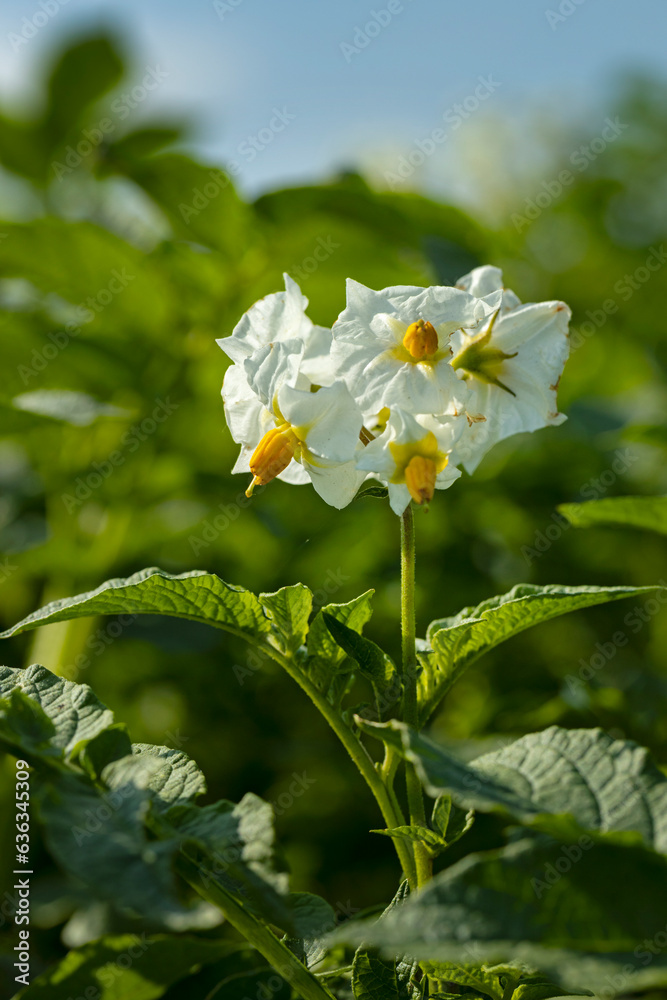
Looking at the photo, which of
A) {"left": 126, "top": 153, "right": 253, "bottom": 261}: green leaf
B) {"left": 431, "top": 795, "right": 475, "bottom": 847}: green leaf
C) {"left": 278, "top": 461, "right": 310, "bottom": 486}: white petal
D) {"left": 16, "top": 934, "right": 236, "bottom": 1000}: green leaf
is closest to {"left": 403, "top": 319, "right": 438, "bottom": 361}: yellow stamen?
{"left": 278, "top": 461, "right": 310, "bottom": 486}: white petal

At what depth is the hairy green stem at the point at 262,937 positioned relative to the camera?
2.30 ft

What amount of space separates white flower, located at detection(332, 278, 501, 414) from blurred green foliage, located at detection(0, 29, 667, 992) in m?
0.70

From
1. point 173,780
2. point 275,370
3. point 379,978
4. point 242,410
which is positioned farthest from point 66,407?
point 379,978

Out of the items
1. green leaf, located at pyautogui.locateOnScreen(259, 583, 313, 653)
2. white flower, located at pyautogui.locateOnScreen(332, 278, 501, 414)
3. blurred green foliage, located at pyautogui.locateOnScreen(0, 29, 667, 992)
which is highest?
white flower, located at pyautogui.locateOnScreen(332, 278, 501, 414)

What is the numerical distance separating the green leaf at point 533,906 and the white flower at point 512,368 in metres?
0.48

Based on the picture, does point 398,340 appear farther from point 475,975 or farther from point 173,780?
point 475,975

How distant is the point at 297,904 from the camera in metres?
0.80

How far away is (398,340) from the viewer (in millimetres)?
881

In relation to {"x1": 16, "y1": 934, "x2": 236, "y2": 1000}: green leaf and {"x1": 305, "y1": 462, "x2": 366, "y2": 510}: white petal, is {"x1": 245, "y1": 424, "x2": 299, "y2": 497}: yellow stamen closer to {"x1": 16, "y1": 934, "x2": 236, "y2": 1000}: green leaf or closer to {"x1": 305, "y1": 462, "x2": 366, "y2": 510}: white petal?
{"x1": 305, "y1": 462, "x2": 366, "y2": 510}: white petal

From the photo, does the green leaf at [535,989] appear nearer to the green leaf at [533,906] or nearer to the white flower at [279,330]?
the green leaf at [533,906]

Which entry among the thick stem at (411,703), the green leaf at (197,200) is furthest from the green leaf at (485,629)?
the green leaf at (197,200)

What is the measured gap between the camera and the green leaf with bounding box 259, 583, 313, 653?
0.79 m

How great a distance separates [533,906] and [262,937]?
1.01 feet

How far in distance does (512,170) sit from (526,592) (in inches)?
218
